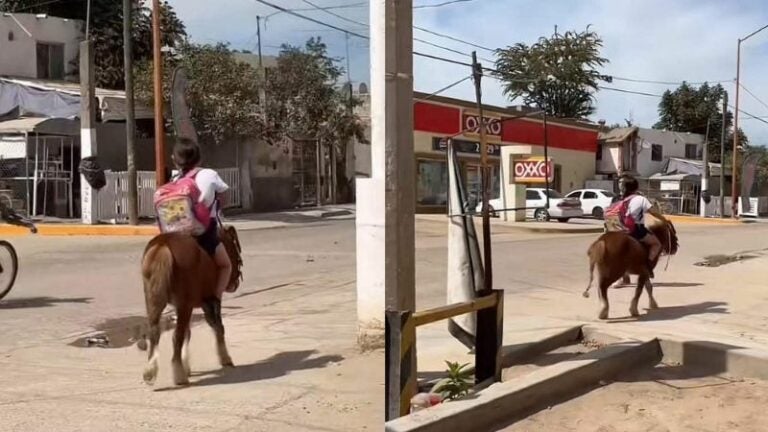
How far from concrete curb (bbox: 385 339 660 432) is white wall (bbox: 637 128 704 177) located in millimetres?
49518

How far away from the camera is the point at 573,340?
782cm

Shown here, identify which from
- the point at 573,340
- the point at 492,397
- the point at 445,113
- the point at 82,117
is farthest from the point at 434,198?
the point at 492,397

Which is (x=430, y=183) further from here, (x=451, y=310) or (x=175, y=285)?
(x=451, y=310)

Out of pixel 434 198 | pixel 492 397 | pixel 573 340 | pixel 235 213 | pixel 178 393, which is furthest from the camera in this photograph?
pixel 434 198

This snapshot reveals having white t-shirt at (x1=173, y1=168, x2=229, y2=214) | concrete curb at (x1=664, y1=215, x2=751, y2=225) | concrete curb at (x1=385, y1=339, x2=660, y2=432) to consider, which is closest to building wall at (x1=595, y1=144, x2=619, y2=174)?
concrete curb at (x1=664, y1=215, x2=751, y2=225)

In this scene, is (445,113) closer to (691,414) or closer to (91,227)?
(91,227)

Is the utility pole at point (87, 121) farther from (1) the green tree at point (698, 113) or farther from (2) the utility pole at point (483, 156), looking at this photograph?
(1) the green tree at point (698, 113)

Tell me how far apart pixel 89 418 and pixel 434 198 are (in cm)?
3310

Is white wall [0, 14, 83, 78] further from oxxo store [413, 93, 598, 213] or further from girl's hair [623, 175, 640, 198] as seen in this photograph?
girl's hair [623, 175, 640, 198]

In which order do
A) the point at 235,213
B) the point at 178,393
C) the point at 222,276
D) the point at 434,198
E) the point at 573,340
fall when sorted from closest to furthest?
1. the point at 178,393
2. the point at 222,276
3. the point at 573,340
4. the point at 235,213
5. the point at 434,198

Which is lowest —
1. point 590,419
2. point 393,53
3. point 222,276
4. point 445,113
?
point 590,419

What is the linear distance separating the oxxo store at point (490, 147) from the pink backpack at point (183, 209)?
17914mm

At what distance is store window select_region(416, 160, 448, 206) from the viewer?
37906 mm

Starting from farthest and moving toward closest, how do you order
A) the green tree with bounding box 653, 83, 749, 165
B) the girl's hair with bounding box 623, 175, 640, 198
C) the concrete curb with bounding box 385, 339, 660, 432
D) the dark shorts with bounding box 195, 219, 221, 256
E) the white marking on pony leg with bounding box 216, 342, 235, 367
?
the green tree with bounding box 653, 83, 749, 165 → the girl's hair with bounding box 623, 175, 640, 198 → the white marking on pony leg with bounding box 216, 342, 235, 367 → the dark shorts with bounding box 195, 219, 221, 256 → the concrete curb with bounding box 385, 339, 660, 432
